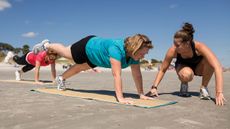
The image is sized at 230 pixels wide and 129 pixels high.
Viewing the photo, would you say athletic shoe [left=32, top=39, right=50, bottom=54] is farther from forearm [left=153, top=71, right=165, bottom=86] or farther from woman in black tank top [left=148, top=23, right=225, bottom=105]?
woman in black tank top [left=148, top=23, right=225, bottom=105]

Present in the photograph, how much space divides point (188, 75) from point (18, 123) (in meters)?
3.18

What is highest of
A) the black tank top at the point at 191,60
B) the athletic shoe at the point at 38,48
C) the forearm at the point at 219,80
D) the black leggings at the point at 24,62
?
the athletic shoe at the point at 38,48

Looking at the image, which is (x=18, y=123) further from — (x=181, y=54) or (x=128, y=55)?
(x=181, y=54)

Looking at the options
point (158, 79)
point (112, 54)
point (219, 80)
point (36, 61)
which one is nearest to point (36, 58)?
point (36, 61)

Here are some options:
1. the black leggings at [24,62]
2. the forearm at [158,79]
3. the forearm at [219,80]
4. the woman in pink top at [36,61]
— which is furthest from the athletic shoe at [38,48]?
the forearm at [219,80]

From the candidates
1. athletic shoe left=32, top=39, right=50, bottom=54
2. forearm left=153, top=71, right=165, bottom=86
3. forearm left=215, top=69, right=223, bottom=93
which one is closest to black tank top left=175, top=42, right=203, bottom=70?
forearm left=153, top=71, right=165, bottom=86

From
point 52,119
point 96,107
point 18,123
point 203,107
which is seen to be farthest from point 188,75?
point 18,123

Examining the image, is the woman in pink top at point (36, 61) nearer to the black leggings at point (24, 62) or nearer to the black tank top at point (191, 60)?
the black leggings at point (24, 62)

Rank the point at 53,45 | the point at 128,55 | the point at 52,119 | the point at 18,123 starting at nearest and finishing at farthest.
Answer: the point at 18,123
the point at 52,119
the point at 128,55
the point at 53,45

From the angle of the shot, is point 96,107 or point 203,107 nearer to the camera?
point 96,107

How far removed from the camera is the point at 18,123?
282cm

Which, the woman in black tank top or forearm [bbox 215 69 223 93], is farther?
the woman in black tank top

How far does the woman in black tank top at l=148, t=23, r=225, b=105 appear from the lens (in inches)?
181

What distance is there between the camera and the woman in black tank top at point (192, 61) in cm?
459
